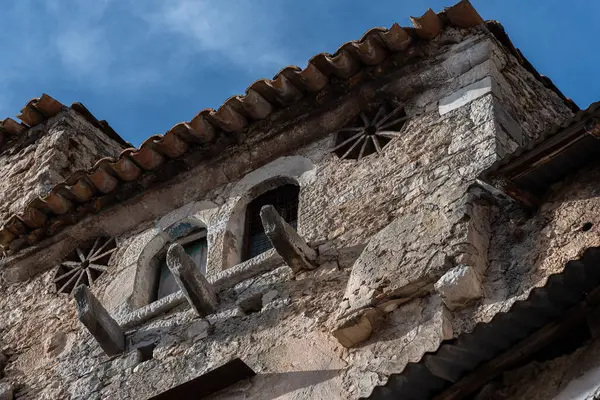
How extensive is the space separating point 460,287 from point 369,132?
2186 mm

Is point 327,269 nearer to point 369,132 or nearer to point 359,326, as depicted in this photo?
point 359,326

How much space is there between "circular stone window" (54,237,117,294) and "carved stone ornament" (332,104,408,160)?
2.00 m

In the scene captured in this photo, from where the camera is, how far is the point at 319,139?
25.6 ft

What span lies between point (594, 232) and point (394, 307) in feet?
3.74

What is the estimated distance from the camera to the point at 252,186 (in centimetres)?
784

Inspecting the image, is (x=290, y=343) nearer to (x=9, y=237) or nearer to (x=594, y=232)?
(x=594, y=232)

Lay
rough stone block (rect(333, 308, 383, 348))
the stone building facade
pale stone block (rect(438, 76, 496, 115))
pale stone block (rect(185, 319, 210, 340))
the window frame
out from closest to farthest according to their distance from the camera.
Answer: the stone building facade → rough stone block (rect(333, 308, 383, 348)) → pale stone block (rect(185, 319, 210, 340)) → pale stone block (rect(438, 76, 496, 115)) → the window frame

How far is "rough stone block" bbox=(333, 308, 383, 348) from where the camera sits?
19.1 ft

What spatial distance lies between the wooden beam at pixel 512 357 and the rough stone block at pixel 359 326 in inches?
53.0

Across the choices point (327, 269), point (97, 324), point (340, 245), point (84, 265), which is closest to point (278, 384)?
point (327, 269)

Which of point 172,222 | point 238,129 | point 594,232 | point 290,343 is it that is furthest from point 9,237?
point 594,232

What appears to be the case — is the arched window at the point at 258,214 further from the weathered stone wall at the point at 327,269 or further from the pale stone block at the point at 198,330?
the pale stone block at the point at 198,330

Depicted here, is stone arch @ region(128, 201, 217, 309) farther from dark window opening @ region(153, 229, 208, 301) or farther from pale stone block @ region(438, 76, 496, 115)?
pale stone block @ region(438, 76, 496, 115)

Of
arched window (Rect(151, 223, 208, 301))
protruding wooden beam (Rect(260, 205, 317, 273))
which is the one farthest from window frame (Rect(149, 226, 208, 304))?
protruding wooden beam (Rect(260, 205, 317, 273))
